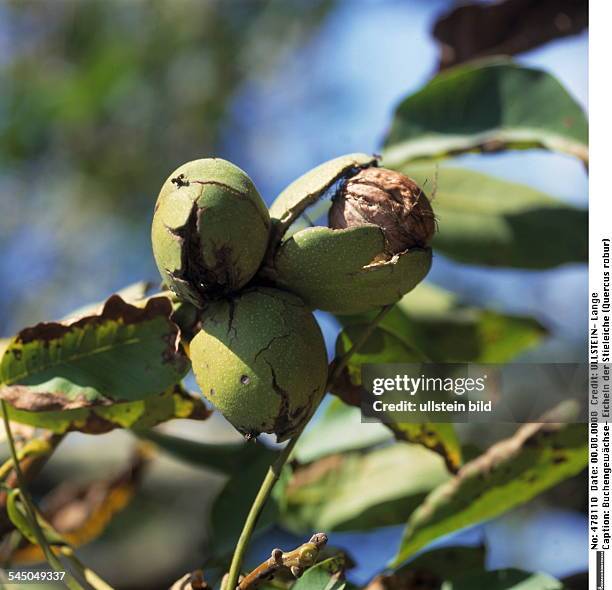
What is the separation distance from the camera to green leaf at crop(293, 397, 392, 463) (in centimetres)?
114

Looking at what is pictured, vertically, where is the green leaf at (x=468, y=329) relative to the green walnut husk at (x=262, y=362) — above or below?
above

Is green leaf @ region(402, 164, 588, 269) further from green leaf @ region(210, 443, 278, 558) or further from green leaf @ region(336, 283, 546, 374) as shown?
green leaf @ region(210, 443, 278, 558)

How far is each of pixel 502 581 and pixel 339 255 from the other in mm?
430

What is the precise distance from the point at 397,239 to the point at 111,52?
68.8 inches

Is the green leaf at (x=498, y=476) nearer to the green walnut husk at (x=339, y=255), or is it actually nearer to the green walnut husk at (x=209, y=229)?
the green walnut husk at (x=339, y=255)

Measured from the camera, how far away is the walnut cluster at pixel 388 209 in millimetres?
745

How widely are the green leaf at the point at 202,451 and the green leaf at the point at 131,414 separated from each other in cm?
33

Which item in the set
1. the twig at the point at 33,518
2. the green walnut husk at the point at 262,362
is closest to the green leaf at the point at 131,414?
the twig at the point at 33,518

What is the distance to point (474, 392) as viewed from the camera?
42.8 inches

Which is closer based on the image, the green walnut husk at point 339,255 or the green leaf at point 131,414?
the green walnut husk at point 339,255

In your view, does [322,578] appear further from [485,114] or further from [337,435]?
[485,114]

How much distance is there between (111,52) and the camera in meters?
2.28

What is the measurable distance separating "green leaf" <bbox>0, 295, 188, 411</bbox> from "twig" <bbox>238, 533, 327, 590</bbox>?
0.22 m

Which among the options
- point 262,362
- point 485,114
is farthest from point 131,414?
point 485,114
